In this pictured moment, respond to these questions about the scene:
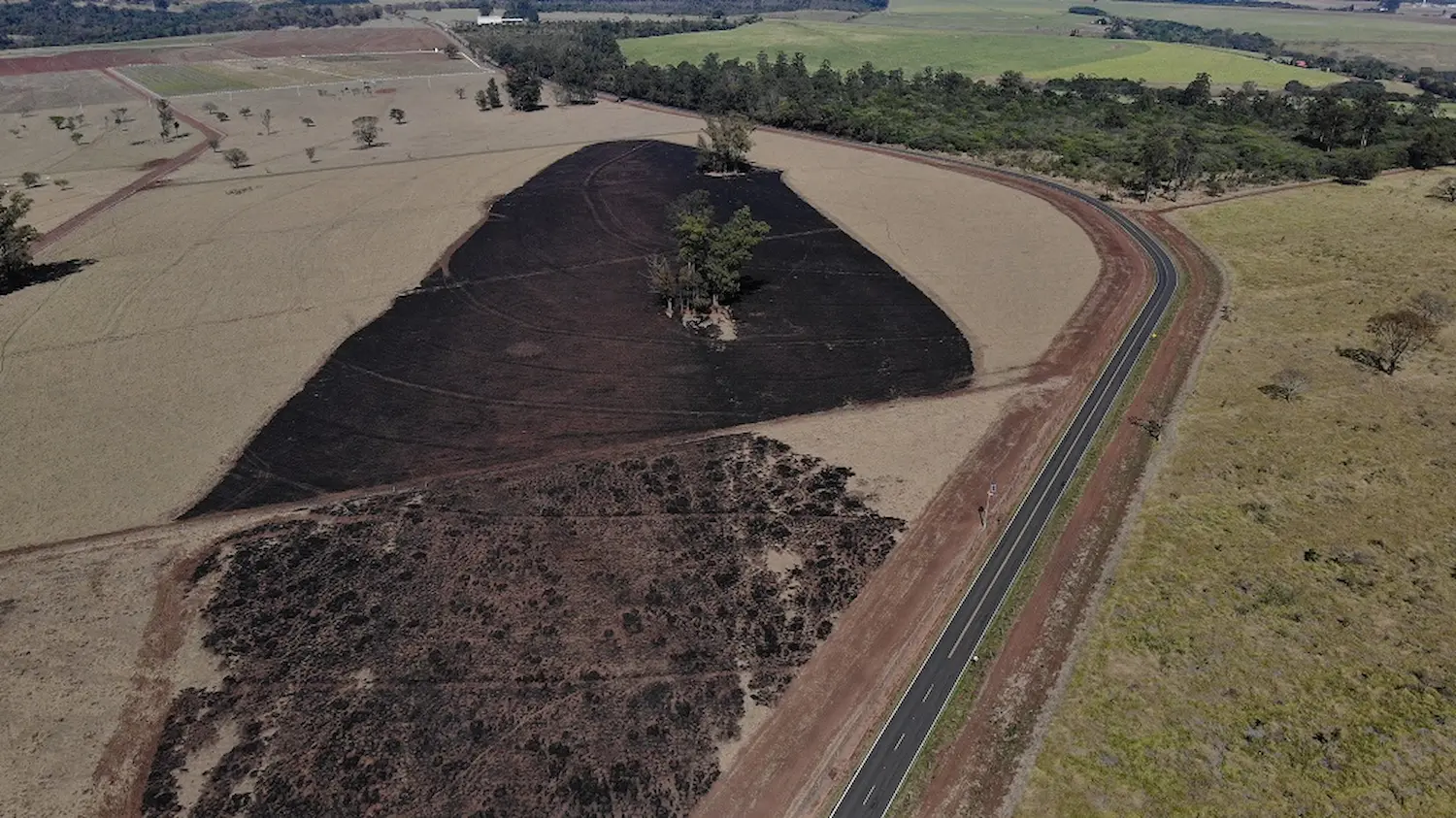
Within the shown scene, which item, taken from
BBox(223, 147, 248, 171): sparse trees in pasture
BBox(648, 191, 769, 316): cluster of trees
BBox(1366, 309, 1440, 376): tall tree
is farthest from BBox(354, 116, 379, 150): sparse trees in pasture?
BBox(1366, 309, 1440, 376): tall tree

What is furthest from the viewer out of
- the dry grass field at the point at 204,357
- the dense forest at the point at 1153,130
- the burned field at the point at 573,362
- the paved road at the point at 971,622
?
the dense forest at the point at 1153,130

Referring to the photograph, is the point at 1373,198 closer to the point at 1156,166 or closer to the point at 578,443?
the point at 1156,166

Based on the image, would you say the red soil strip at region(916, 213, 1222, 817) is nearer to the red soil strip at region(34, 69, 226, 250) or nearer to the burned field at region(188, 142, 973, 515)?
the burned field at region(188, 142, 973, 515)

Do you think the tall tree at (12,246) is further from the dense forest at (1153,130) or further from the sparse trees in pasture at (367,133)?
the dense forest at (1153,130)

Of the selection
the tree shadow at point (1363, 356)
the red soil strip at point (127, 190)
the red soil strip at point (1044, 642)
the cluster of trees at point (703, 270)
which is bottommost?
the red soil strip at point (1044, 642)

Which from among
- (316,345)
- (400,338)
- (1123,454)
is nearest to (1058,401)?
(1123,454)

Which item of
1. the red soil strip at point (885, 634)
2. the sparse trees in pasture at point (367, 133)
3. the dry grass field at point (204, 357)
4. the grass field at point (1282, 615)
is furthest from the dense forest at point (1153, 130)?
the red soil strip at point (885, 634)
